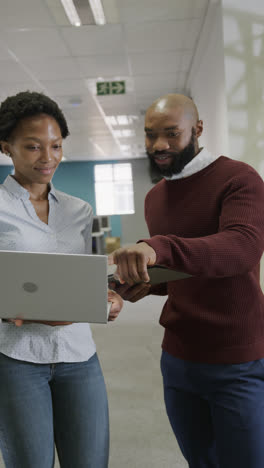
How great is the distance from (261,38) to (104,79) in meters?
3.10

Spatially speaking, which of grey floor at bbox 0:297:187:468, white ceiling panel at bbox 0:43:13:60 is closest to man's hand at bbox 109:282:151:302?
grey floor at bbox 0:297:187:468

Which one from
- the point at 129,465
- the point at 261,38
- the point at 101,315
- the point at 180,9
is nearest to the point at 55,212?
the point at 101,315

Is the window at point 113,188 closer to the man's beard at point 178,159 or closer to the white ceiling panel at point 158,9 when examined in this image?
the white ceiling panel at point 158,9

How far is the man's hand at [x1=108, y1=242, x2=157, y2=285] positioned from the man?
0.05 m

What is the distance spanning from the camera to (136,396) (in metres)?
3.00

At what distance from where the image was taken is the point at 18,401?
3.81ft

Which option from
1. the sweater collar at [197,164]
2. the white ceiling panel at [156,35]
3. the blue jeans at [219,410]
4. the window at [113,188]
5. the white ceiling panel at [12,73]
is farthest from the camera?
the window at [113,188]

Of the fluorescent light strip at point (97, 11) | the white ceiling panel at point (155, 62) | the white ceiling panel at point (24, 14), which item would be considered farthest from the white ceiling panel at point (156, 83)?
the white ceiling panel at point (24, 14)

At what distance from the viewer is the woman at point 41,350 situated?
1.17m

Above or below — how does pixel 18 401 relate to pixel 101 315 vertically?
below

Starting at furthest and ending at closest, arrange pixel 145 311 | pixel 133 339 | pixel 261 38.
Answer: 1. pixel 145 311
2. pixel 133 339
3. pixel 261 38

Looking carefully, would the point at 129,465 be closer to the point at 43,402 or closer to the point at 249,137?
the point at 43,402

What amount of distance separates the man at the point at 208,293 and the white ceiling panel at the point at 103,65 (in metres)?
4.65

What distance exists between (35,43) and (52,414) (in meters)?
4.75
